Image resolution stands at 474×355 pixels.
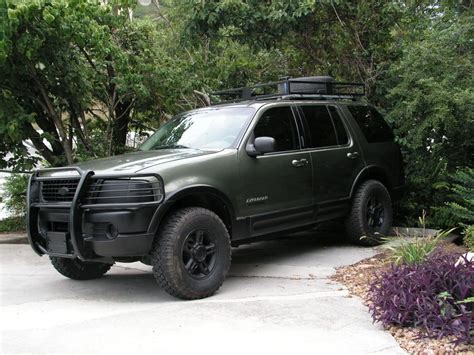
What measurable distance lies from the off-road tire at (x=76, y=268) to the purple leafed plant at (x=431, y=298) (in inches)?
124

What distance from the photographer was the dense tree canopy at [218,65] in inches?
290

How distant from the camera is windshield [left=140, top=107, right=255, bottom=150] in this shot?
5938mm

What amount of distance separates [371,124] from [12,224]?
6.41 meters

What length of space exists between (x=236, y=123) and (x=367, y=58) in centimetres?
443

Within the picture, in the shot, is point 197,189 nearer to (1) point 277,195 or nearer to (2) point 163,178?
(2) point 163,178

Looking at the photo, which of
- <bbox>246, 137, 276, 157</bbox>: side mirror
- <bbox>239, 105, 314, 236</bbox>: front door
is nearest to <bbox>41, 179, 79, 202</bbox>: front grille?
<bbox>239, 105, 314, 236</bbox>: front door

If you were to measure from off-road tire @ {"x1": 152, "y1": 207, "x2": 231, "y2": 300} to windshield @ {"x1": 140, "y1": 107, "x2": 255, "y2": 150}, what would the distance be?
973 mm

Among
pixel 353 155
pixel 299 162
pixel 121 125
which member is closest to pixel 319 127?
pixel 353 155

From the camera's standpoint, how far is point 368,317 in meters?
4.54

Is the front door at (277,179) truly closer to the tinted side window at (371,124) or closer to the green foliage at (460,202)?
the tinted side window at (371,124)

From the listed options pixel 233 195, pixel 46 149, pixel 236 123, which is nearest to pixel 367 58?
pixel 236 123

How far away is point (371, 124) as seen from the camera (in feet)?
25.2

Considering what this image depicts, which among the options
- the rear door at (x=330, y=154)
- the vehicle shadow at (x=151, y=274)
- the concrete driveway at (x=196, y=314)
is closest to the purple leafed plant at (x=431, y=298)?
the concrete driveway at (x=196, y=314)

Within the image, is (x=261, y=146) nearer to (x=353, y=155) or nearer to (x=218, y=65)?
(x=353, y=155)
